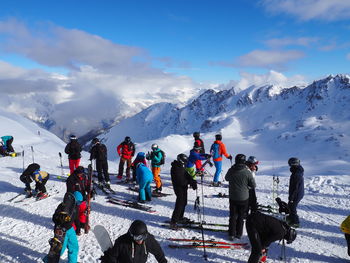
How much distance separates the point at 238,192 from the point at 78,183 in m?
4.87

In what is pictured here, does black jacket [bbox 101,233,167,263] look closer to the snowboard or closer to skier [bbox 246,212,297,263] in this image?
the snowboard

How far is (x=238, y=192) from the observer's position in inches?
306

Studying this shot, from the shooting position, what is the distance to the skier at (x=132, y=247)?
460cm

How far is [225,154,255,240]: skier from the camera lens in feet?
25.5

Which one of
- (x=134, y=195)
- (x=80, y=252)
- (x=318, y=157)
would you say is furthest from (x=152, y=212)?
(x=318, y=157)

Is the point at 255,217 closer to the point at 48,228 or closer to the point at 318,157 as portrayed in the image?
the point at 48,228

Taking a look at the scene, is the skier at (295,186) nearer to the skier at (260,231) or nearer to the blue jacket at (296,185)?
the blue jacket at (296,185)

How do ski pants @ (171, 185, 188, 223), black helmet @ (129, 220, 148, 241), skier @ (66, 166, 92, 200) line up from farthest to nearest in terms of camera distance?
ski pants @ (171, 185, 188, 223) → skier @ (66, 166, 92, 200) → black helmet @ (129, 220, 148, 241)

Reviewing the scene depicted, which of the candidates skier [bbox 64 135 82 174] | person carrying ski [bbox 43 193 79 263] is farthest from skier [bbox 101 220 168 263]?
skier [bbox 64 135 82 174]

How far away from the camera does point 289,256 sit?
23.7 feet

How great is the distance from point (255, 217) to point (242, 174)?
1.88 meters

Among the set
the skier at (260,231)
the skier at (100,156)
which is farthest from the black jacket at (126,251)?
the skier at (100,156)

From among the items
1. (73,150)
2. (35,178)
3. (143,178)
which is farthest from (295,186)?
(73,150)

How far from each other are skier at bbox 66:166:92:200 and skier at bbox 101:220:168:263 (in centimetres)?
423
